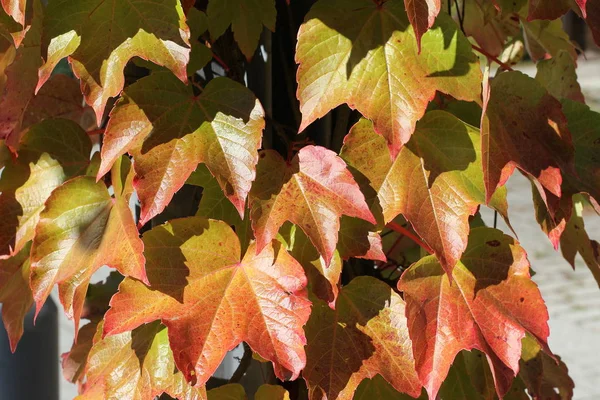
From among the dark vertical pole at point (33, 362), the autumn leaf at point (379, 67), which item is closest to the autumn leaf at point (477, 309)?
the autumn leaf at point (379, 67)

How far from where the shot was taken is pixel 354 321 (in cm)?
84

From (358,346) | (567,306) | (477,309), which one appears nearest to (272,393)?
(358,346)

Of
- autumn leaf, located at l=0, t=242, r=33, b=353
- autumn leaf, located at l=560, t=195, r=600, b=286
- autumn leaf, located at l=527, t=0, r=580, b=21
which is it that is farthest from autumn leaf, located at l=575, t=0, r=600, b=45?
autumn leaf, located at l=0, t=242, r=33, b=353

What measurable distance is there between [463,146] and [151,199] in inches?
12.7

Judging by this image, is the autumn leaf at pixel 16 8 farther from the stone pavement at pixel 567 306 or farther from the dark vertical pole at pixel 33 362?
the stone pavement at pixel 567 306

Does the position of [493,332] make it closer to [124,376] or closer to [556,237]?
[556,237]

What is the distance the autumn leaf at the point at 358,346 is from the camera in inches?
32.1

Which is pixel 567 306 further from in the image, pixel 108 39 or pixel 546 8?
pixel 108 39

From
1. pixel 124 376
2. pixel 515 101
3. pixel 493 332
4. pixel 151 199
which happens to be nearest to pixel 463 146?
pixel 515 101

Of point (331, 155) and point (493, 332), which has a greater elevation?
point (331, 155)

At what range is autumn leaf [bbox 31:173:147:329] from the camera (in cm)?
79

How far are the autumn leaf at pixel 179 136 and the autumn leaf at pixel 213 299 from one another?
0.08m

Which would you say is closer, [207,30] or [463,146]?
[463,146]

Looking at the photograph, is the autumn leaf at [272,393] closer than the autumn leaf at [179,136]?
No
